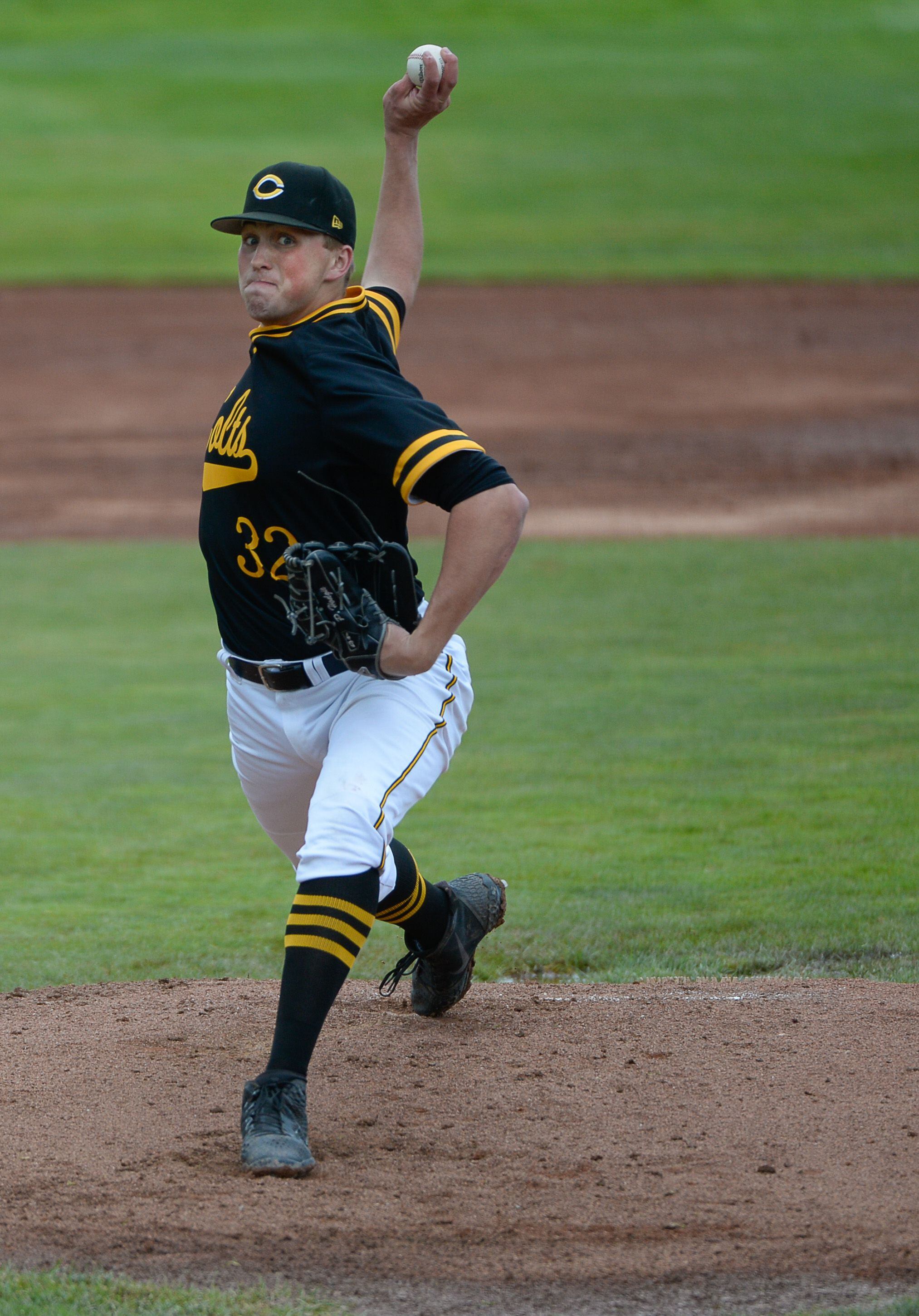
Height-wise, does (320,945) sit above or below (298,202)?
below

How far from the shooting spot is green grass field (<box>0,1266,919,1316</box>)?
104 inches

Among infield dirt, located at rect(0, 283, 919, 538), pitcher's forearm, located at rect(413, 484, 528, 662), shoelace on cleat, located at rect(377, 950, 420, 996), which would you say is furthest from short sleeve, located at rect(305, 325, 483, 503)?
infield dirt, located at rect(0, 283, 919, 538)

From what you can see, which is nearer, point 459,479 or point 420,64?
point 459,479

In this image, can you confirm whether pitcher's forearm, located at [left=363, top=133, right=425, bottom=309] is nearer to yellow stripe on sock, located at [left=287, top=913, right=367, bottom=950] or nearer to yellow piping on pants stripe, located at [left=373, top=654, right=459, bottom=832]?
yellow piping on pants stripe, located at [left=373, top=654, right=459, bottom=832]

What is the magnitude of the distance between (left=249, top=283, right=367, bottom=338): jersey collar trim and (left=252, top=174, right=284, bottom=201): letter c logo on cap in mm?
257

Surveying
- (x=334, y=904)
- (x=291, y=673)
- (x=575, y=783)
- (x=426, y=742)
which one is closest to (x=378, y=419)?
(x=291, y=673)

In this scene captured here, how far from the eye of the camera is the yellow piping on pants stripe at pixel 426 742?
3344 millimetres

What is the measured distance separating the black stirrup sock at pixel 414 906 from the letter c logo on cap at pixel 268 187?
58.7 inches

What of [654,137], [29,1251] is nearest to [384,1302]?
[29,1251]

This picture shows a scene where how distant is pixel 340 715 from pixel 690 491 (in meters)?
10.7

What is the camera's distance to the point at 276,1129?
3201mm

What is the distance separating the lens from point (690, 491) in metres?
13.9

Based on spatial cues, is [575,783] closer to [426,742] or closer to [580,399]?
[426,742]

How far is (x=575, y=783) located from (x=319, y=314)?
356 centimetres
